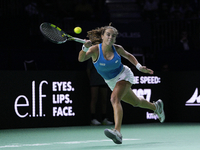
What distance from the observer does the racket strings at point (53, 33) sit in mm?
6461

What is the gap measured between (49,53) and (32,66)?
977 millimetres

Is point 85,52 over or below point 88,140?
over

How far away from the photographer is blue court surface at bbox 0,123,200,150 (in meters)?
5.76

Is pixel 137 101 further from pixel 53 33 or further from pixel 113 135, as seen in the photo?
pixel 53 33

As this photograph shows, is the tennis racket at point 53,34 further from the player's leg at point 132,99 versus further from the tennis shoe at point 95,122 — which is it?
the tennis shoe at point 95,122

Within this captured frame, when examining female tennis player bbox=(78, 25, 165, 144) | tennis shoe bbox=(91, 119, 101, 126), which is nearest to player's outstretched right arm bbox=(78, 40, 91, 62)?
female tennis player bbox=(78, 25, 165, 144)

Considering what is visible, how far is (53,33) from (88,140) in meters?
1.74

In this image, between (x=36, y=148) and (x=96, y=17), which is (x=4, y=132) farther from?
(x=96, y=17)

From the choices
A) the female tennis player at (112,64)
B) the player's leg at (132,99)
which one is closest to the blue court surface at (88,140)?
the player's leg at (132,99)

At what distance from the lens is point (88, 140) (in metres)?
6.72

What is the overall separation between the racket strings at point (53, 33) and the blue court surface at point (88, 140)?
61.1 inches

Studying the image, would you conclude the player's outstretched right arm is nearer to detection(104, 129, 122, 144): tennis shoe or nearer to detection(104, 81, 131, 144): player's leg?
detection(104, 81, 131, 144): player's leg

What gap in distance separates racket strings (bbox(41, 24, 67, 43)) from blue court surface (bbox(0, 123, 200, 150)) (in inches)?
61.1

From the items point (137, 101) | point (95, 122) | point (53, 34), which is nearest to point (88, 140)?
point (137, 101)
